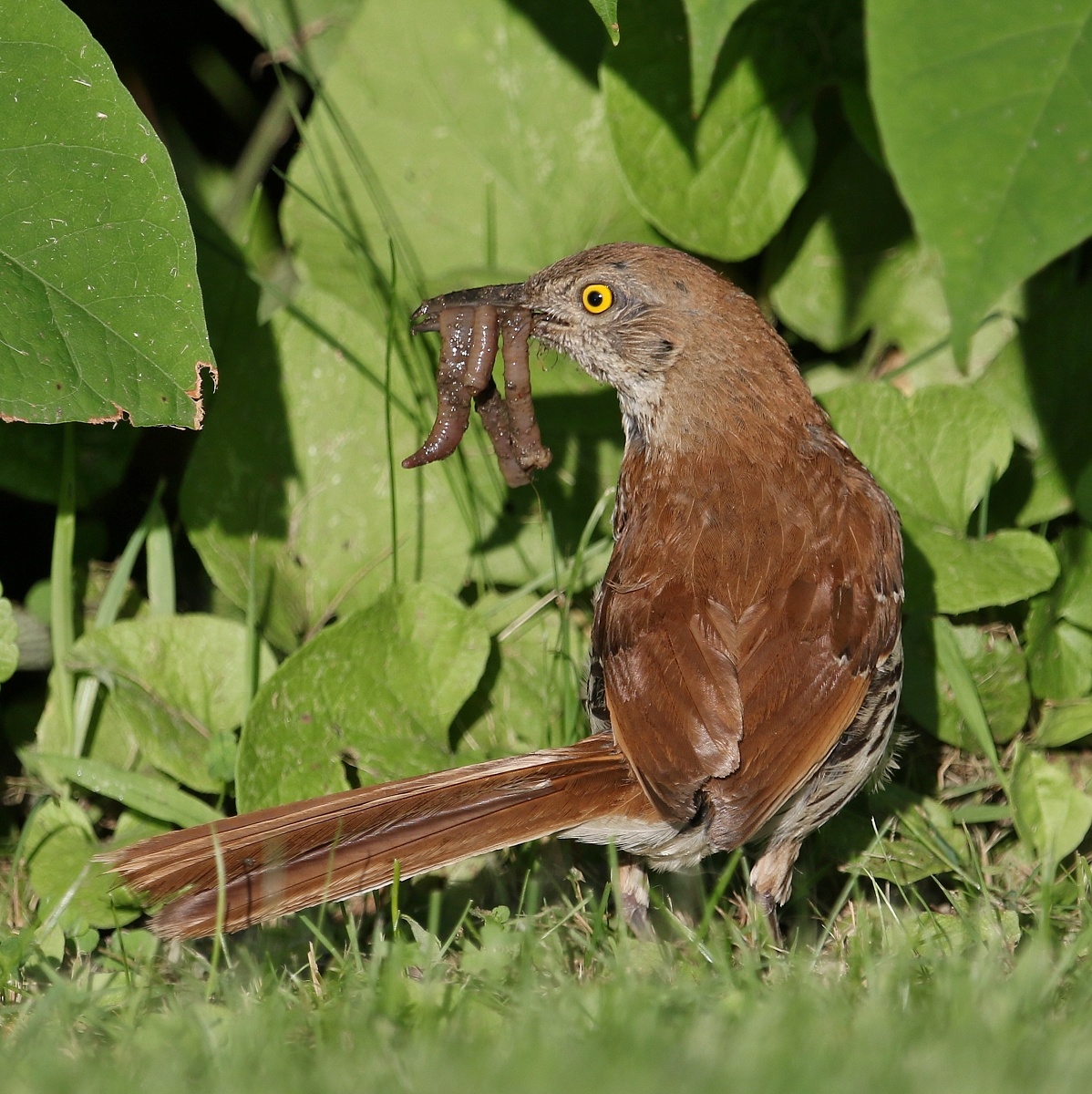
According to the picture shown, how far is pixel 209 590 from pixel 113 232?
162cm

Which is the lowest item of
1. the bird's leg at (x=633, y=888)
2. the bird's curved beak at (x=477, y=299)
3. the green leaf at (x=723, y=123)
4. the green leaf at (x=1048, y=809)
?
the bird's leg at (x=633, y=888)

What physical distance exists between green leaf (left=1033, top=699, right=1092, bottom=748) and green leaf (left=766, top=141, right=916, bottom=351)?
1387 mm

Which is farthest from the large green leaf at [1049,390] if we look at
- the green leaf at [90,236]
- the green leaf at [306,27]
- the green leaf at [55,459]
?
the green leaf at [55,459]

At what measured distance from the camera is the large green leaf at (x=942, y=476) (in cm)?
375

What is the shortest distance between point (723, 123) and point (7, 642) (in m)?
2.45

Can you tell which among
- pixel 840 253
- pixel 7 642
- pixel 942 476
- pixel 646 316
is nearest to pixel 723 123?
pixel 840 253

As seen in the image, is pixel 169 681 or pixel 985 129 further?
pixel 169 681

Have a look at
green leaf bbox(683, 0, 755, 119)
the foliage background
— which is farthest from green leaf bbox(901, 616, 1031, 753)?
green leaf bbox(683, 0, 755, 119)

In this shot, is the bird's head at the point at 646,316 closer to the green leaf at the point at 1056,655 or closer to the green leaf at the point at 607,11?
the green leaf at the point at 607,11

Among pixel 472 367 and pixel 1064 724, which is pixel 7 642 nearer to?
pixel 472 367

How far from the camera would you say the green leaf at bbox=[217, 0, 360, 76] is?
4328mm

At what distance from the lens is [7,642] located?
3539mm

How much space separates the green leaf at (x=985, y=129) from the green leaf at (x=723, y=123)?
1273 mm

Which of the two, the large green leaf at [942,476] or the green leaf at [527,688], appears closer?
the large green leaf at [942,476]
